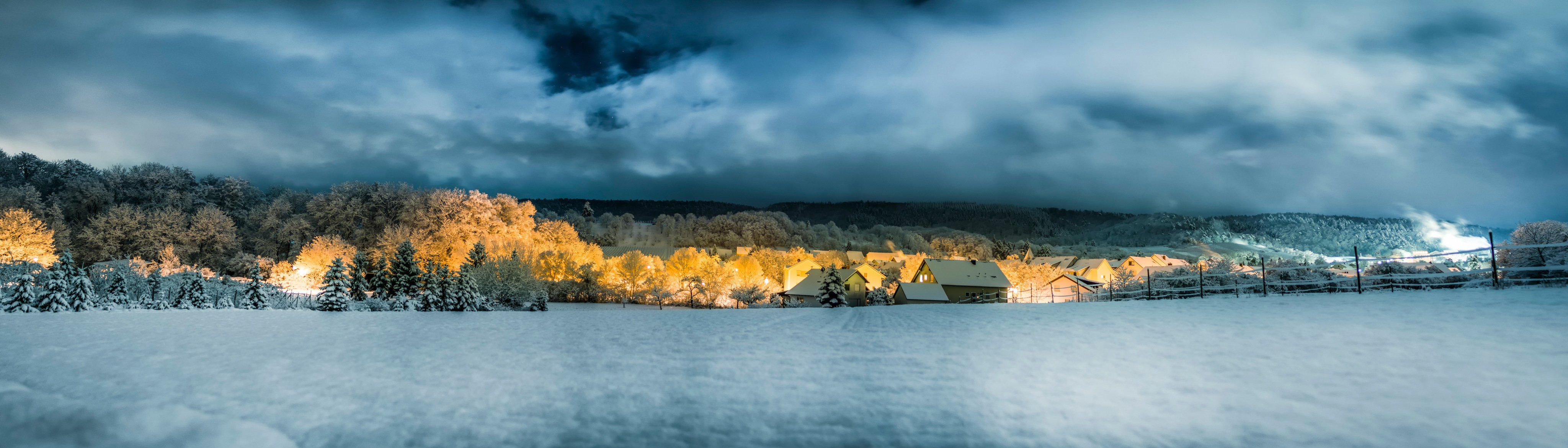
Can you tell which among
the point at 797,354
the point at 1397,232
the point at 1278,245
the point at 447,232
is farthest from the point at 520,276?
the point at 1278,245

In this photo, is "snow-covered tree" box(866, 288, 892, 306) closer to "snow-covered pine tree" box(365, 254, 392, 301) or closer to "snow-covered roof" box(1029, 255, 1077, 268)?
"snow-covered pine tree" box(365, 254, 392, 301)

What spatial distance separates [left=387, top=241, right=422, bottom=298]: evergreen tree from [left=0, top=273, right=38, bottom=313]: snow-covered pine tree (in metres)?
13.9

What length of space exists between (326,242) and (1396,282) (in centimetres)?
6133

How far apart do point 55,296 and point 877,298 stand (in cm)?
4201

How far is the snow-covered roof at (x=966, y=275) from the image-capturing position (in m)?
56.5

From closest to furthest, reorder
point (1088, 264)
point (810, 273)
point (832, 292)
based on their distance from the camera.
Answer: point (832, 292) < point (810, 273) < point (1088, 264)

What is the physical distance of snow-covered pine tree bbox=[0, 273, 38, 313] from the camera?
73.3 feet

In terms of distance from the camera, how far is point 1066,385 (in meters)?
7.29

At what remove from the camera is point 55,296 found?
2294 centimetres

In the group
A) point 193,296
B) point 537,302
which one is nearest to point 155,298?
point 193,296

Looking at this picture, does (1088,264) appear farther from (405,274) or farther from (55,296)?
(55,296)

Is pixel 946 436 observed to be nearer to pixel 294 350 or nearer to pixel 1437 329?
pixel 1437 329

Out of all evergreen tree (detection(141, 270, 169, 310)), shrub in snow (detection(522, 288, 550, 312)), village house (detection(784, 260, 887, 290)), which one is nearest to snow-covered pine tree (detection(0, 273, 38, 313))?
evergreen tree (detection(141, 270, 169, 310))

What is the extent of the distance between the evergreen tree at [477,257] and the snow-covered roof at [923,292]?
29.8 metres
